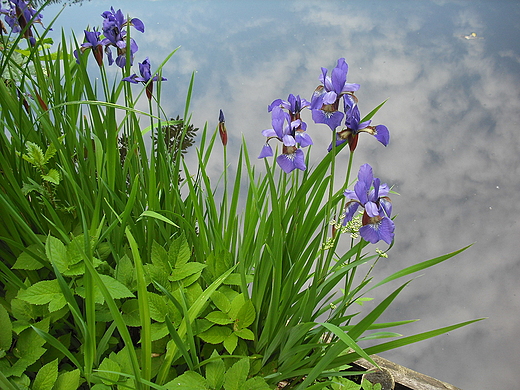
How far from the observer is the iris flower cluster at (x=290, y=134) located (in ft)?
2.06

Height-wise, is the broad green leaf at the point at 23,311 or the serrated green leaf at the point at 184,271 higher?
the serrated green leaf at the point at 184,271

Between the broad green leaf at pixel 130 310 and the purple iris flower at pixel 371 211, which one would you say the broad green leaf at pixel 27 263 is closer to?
the broad green leaf at pixel 130 310

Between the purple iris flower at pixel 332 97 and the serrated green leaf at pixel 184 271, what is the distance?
34 cm

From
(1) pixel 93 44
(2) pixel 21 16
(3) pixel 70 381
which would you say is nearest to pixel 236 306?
(3) pixel 70 381

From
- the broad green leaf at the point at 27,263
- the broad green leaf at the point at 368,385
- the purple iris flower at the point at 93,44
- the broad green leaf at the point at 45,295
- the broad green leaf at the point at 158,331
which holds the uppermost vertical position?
the purple iris flower at the point at 93,44

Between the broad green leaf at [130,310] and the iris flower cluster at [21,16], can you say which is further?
the iris flower cluster at [21,16]

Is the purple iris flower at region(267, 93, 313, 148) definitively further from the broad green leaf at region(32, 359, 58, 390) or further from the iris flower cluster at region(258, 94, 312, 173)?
the broad green leaf at region(32, 359, 58, 390)

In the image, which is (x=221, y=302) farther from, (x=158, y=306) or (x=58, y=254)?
(x=58, y=254)

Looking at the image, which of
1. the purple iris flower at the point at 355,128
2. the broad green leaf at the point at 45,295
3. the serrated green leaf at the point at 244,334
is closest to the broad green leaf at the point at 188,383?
the serrated green leaf at the point at 244,334

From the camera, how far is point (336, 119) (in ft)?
1.90

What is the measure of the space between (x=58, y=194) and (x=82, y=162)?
12cm

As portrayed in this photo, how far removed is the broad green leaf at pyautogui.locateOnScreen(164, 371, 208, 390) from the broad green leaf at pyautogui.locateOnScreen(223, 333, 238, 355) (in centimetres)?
7

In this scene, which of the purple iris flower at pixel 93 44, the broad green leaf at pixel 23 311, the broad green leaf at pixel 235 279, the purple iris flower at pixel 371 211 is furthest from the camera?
the purple iris flower at pixel 93 44

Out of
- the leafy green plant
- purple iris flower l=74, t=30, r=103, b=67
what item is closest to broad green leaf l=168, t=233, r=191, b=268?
the leafy green plant
